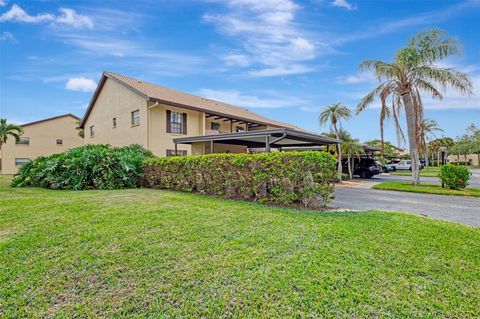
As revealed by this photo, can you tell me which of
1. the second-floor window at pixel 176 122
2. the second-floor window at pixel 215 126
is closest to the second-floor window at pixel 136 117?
the second-floor window at pixel 176 122

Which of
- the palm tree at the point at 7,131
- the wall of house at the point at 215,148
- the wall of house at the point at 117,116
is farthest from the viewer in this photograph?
the palm tree at the point at 7,131

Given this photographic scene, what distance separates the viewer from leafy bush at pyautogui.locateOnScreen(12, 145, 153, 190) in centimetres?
1077

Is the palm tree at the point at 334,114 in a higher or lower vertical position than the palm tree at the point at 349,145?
higher

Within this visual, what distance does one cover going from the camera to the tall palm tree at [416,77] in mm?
12828

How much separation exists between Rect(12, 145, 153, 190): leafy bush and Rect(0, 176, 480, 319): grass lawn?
5.46 metres

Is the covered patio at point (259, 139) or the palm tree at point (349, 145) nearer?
the covered patio at point (259, 139)

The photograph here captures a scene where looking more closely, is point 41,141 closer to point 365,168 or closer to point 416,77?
point 365,168

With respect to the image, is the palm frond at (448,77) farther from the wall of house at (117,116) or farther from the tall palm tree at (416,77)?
the wall of house at (117,116)

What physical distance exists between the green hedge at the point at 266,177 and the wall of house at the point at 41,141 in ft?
98.7

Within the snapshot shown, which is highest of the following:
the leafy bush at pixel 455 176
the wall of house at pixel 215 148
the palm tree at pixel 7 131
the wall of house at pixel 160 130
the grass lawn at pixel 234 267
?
the palm tree at pixel 7 131

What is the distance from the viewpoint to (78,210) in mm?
6062

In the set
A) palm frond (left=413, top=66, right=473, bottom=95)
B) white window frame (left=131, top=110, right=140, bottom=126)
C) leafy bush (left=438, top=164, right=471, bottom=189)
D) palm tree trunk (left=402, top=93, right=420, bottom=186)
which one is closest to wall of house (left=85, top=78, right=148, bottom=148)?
white window frame (left=131, top=110, right=140, bottom=126)

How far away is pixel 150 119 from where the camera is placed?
1562cm

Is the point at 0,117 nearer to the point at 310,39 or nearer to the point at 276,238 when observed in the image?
the point at 310,39
